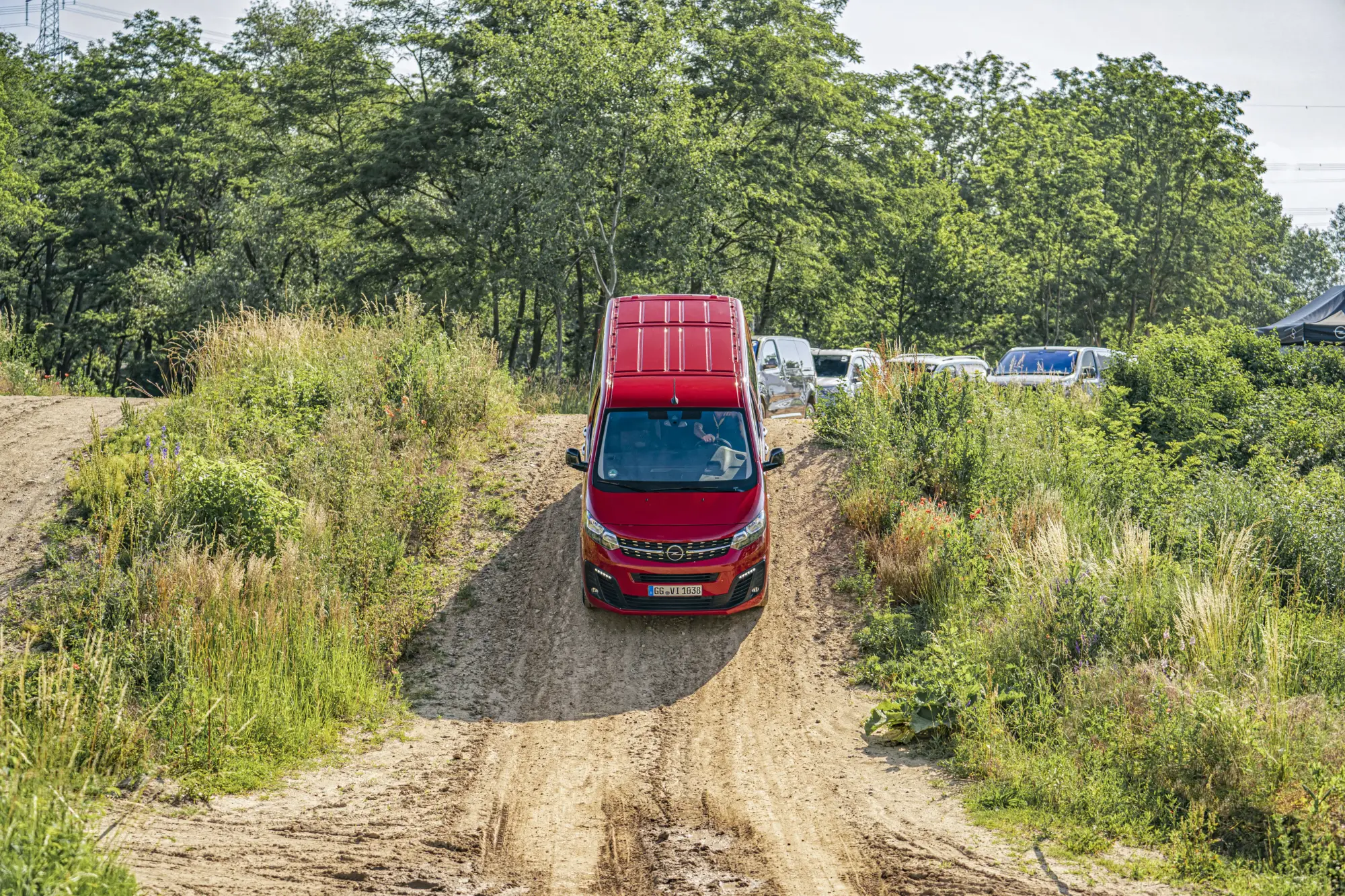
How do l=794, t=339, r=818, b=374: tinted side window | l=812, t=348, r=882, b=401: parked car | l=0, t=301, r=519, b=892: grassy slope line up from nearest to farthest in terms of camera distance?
l=0, t=301, r=519, b=892: grassy slope, l=794, t=339, r=818, b=374: tinted side window, l=812, t=348, r=882, b=401: parked car

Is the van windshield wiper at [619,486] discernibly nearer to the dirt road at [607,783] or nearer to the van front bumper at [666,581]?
the van front bumper at [666,581]

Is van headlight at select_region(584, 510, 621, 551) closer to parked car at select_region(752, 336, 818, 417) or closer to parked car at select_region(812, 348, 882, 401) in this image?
parked car at select_region(752, 336, 818, 417)

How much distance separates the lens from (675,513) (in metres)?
10.8

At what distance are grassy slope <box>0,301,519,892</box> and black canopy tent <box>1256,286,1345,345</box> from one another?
1887 cm

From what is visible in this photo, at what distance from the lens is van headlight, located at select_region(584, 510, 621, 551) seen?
10.7m

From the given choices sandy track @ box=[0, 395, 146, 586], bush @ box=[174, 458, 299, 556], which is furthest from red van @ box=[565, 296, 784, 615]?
sandy track @ box=[0, 395, 146, 586]

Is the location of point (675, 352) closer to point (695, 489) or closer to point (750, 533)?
point (695, 489)

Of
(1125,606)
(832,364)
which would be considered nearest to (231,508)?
(1125,606)

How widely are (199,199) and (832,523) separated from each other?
36.1 m

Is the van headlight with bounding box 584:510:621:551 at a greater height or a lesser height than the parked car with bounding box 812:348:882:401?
lesser

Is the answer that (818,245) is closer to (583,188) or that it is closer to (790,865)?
(583,188)

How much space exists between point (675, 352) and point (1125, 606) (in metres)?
5.68

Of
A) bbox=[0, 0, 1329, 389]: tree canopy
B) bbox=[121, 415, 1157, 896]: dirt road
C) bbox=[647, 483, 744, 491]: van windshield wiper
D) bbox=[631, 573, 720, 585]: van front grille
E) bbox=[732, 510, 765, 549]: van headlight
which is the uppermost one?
bbox=[0, 0, 1329, 389]: tree canopy

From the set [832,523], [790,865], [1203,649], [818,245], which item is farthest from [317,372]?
[818,245]
